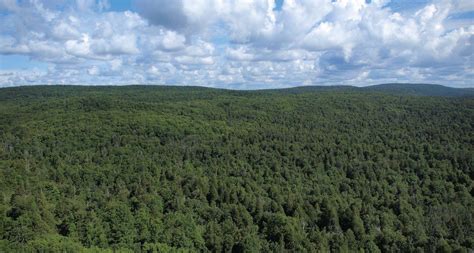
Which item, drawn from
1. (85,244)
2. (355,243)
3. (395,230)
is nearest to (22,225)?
(85,244)

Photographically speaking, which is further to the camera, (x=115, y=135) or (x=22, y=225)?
(x=115, y=135)

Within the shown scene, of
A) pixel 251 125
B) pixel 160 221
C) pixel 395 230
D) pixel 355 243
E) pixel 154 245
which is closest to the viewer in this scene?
pixel 154 245

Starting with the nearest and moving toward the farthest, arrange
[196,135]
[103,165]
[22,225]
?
[22,225]
[103,165]
[196,135]

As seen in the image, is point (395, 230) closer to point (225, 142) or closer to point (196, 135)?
point (225, 142)

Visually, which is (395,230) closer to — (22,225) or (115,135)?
(22,225)

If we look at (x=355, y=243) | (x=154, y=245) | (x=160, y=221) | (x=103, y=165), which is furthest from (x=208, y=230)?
(x=103, y=165)

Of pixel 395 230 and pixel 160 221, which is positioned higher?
pixel 160 221
